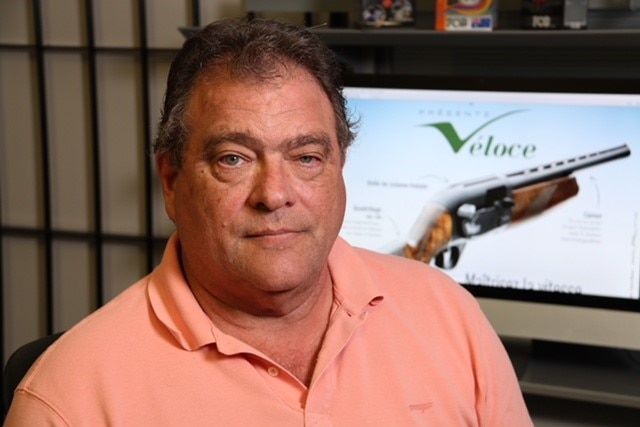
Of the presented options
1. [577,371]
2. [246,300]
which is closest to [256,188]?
[246,300]

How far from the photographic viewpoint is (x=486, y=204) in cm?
199

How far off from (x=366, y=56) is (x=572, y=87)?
0.54 meters

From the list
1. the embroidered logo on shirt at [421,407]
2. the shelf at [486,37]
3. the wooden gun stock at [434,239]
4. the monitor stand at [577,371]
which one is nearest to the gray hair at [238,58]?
the embroidered logo on shirt at [421,407]

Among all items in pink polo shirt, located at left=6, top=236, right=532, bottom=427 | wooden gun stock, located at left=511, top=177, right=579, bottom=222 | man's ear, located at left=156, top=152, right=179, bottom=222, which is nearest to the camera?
pink polo shirt, located at left=6, top=236, right=532, bottom=427

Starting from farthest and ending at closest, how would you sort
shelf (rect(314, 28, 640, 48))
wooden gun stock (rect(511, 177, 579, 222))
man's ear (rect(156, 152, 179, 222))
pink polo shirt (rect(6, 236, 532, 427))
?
wooden gun stock (rect(511, 177, 579, 222)), shelf (rect(314, 28, 640, 48)), man's ear (rect(156, 152, 179, 222)), pink polo shirt (rect(6, 236, 532, 427))

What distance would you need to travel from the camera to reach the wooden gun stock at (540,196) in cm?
193

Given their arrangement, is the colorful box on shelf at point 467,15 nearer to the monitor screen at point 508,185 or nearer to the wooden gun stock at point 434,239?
the monitor screen at point 508,185

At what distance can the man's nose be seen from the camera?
1.17 metres

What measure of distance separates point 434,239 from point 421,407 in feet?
2.49

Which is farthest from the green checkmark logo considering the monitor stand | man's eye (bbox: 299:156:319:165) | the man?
man's eye (bbox: 299:156:319:165)

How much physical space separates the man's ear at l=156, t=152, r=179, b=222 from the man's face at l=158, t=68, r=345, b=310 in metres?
0.03

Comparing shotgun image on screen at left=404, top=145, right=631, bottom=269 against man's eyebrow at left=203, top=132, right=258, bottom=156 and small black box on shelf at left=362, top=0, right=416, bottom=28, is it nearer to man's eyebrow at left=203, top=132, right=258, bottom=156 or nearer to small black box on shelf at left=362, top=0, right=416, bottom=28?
small black box on shelf at left=362, top=0, right=416, bottom=28

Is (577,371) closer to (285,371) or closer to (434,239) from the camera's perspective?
(434,239)

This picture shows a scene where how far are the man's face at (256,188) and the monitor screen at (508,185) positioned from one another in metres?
0.79
